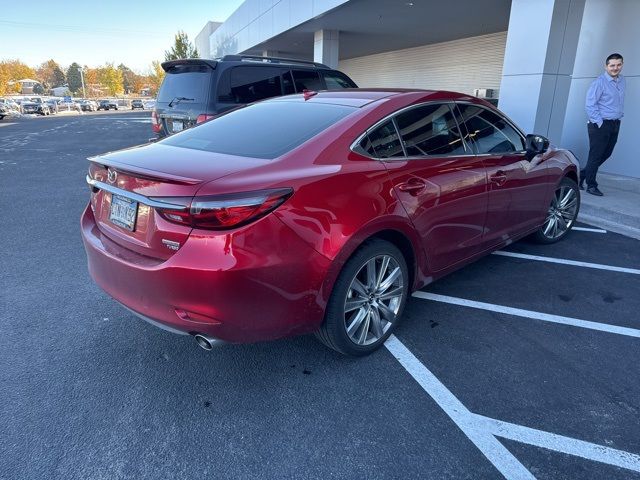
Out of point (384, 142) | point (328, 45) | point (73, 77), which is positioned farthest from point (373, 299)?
point (73, 77)

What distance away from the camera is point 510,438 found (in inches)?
91.7

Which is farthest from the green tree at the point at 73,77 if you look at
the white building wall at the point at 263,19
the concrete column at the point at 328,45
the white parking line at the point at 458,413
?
the white parking line at the point at 458,413

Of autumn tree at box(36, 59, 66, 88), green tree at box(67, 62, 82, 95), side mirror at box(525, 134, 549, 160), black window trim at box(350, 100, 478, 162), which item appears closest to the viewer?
black window trim at box(350, 100, 478, 162)

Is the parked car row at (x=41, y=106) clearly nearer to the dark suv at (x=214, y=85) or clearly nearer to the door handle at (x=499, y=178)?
the dark suv at (x=214, y=85)

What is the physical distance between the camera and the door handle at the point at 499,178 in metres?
3.72

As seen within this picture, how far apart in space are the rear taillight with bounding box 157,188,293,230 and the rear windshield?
1.48 ft

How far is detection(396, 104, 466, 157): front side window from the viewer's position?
315 centimetres

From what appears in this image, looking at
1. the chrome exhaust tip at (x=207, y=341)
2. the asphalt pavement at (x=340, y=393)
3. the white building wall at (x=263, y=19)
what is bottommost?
the asphalt pavement at (x=340, y=393)

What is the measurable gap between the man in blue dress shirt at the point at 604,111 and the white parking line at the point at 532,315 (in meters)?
4.22

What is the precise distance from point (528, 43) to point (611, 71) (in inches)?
54.4

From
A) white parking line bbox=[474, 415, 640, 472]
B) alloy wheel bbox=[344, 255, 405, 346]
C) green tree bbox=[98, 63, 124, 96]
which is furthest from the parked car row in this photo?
white parking line bbox=[474, 415, 640, 472]

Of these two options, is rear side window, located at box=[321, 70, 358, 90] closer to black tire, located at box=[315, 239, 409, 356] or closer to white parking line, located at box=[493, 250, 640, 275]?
white parking line, located at box=[493, 250, 640, 275]

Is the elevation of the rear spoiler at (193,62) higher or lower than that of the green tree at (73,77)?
lower

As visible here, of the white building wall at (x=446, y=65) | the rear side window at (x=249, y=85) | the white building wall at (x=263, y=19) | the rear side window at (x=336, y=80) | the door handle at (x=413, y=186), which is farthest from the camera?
the white building wall at (x=446, y=65)
